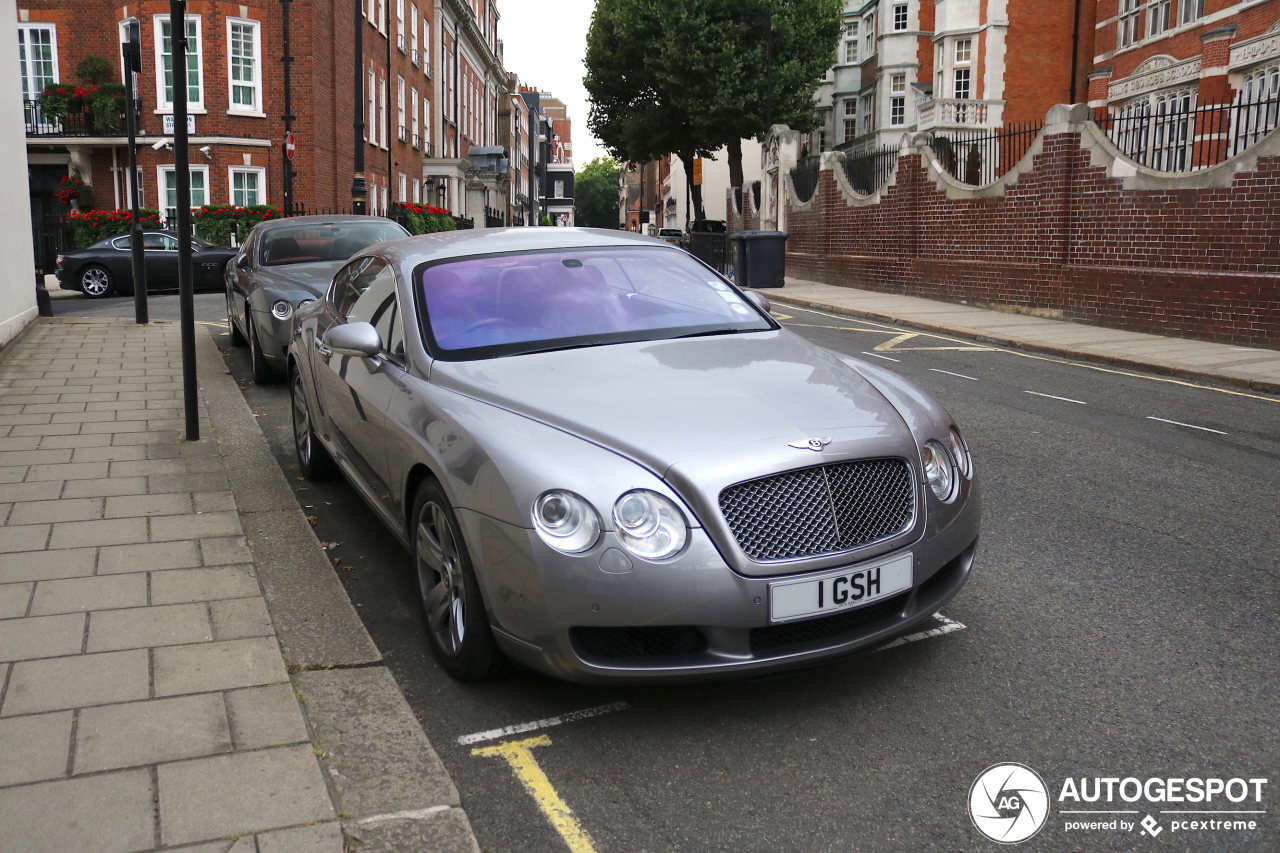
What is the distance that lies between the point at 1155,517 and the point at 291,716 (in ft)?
14.3

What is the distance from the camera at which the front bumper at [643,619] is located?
3133mm

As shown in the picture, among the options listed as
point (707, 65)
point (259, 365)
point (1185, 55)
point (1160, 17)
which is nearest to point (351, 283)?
point (259, 365)

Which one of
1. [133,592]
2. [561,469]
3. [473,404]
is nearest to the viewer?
[561,469]

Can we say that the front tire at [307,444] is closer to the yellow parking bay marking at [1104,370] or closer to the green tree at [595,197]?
the yellow parking bay marking at [1104,370]

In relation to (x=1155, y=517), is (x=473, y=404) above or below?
above

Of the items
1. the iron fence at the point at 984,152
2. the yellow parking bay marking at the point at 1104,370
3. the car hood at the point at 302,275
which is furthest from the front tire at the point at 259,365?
the iron fence at the point at 984,152

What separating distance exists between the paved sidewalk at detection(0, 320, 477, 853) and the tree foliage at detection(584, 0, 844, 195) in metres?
37.3

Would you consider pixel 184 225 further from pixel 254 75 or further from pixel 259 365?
pixel 254 75

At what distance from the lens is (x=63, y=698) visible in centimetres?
340

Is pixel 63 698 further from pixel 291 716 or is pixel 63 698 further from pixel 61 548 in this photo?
pixel 61 548

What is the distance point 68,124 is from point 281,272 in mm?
26175

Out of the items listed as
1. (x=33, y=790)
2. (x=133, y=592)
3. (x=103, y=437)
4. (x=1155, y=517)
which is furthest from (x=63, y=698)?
(x=1155, y=517)

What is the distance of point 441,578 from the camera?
384 centimetres

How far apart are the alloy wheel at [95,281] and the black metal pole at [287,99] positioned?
8.76m
